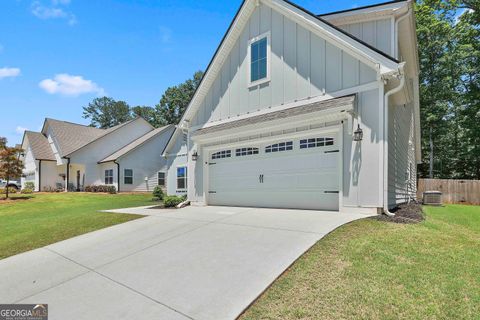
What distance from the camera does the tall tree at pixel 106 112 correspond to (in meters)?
66.6

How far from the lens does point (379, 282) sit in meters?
3.67

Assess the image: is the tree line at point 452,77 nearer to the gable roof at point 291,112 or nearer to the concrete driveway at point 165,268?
the gable roof at point 291,112

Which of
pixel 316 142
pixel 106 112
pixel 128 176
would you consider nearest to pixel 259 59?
pixel 316 142

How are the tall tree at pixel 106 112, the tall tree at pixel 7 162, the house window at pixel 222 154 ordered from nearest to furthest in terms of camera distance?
1. the house window at pixel 222 154
2. the tall tree at pixel 7 162
3. the tall tree at pixel 106 112

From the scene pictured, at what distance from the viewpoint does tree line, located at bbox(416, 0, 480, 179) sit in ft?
79.9

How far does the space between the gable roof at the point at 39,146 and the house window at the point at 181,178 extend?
1673 cm

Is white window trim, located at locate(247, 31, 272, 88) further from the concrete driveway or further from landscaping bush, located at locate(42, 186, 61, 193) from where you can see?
landscaping bush, located at locate(42, 186, 61, 193)

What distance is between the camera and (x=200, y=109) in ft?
41.3

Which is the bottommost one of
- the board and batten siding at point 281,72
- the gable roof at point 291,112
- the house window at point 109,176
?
the house window at point 109,176

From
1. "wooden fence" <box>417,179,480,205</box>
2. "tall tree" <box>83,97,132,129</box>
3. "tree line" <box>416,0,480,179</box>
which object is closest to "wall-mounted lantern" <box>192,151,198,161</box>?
"wooden fence" <box>417,179,480,205</box>

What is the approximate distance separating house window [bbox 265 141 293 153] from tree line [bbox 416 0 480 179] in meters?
23.2

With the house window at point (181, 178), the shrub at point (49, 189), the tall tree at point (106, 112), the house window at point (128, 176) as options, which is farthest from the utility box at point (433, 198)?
the tall tree at point (106, 112)

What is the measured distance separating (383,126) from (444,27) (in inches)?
1005

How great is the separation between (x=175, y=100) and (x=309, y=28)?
130ft
